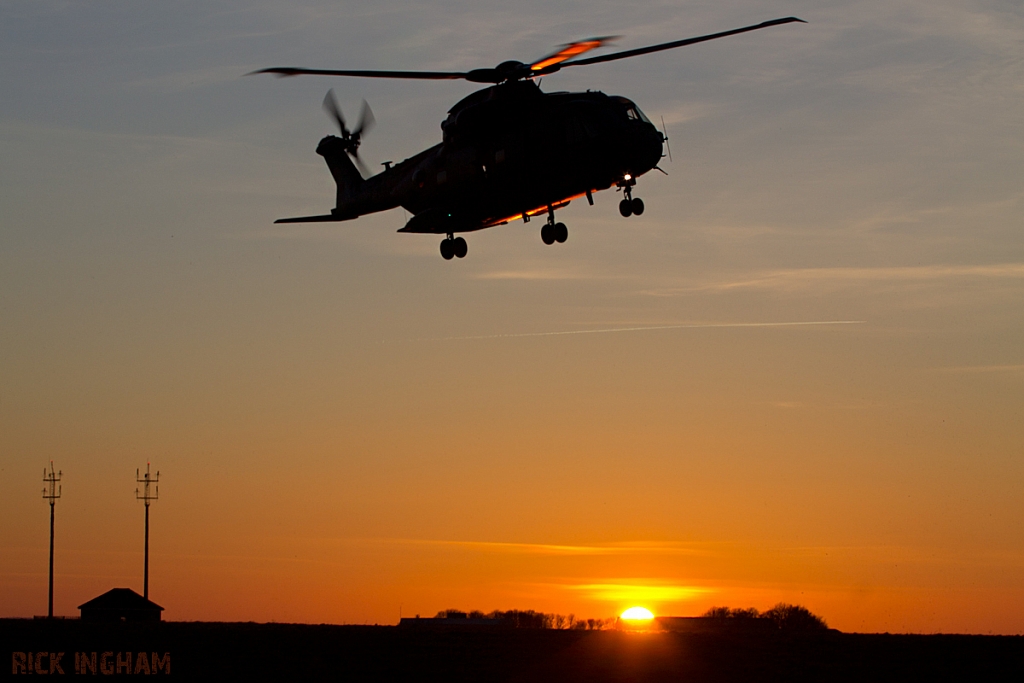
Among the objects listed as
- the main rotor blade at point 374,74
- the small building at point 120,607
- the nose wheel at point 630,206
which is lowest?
the small building at point 120,607

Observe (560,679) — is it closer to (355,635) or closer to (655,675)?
(655,675)

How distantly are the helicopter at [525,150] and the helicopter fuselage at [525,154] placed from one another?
0.11 ft

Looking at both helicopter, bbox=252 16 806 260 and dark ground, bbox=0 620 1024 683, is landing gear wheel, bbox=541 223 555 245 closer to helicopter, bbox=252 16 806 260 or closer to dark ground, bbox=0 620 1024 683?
helicopter, bbox=252 16 806 260

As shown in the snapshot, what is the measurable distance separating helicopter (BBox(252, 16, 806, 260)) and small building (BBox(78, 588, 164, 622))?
68.0m

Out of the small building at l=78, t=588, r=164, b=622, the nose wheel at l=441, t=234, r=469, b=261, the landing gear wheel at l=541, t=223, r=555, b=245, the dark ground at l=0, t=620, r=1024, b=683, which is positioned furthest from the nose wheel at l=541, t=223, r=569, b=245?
the small building at l=78, t=588, r=164, b=622

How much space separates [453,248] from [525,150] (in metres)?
6.10

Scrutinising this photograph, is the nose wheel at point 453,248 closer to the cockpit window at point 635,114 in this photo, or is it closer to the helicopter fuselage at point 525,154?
the helicopter fuselage at point 525,154

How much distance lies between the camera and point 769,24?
3838cm

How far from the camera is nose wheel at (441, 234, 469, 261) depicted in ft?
162

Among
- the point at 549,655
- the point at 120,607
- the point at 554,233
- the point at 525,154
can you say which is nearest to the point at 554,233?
the point at 554,233

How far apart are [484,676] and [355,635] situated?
10752 mm

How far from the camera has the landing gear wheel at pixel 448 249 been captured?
49.3 meters

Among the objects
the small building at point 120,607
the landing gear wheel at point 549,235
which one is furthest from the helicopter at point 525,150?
the small building at point 120,607

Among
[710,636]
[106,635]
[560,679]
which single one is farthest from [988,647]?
[106,635]
